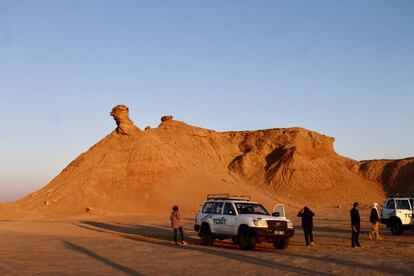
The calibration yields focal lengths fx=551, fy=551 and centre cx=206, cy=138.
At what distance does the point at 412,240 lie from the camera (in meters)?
23.3

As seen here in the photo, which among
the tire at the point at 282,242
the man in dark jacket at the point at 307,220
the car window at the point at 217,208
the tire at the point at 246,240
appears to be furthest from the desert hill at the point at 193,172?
the tire at the point at 282,242

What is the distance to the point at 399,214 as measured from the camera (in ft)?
87.1

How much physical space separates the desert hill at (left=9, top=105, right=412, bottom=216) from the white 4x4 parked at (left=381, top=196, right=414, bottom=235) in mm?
31510

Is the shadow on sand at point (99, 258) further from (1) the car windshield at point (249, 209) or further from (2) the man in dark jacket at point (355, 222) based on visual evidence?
(2) the man in dark jacket at point (355, 222)

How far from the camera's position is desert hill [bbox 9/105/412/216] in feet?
191

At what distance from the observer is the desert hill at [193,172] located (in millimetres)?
58125

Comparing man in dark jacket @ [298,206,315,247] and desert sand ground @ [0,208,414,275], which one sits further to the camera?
man in dark jacket @ [298,206,315,247]

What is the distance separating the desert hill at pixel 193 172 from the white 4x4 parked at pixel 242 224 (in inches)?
1280

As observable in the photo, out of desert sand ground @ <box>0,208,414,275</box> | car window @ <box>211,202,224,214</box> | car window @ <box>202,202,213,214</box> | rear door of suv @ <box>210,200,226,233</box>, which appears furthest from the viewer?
car window @ <box>202,202,213,214</box>

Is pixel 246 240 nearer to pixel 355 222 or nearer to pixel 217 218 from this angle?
pixel 217 218

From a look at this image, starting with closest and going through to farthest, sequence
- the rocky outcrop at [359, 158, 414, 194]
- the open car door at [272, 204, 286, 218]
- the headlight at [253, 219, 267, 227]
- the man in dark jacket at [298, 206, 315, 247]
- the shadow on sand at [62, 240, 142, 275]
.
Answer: the shadow on sand at [62, 240, 142, 275], the headlight at [253, 219, 267, 227], the man in dark jacket at [298, 206, 315, 247], the open car door at [272, 204, 286, 218], the rocky outcrop at [359, 158, 414, 194]

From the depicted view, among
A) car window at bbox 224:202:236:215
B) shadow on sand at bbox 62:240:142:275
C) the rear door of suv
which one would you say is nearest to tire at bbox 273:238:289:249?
car window at bbox 224:202:236:215

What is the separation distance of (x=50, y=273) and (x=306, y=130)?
79.4m

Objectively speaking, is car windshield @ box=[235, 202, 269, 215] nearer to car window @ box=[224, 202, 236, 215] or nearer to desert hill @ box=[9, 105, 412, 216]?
car window @ box=[224, 202, 236, 215]
